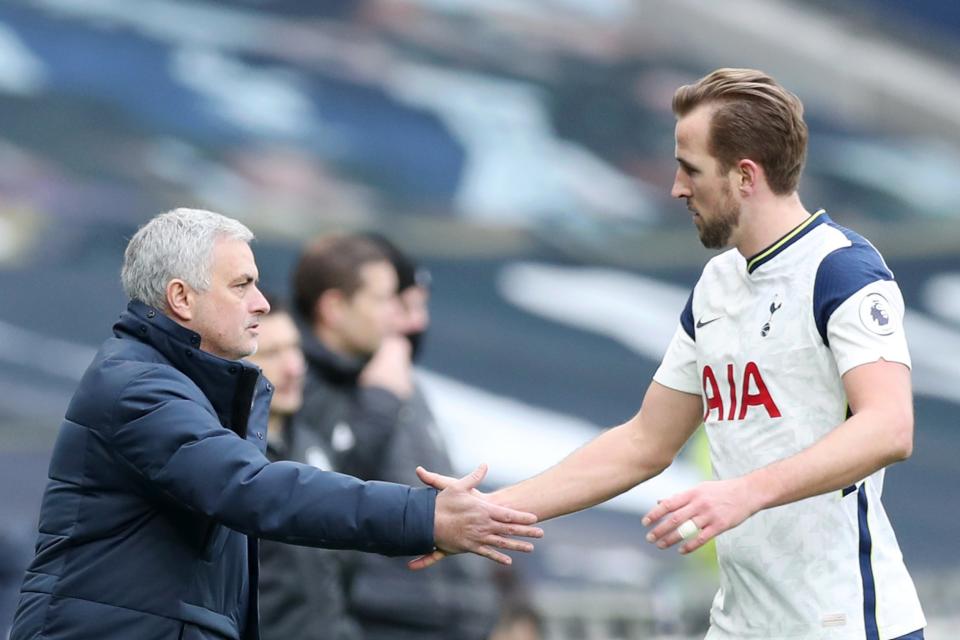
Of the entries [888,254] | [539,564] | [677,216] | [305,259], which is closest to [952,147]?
[888,254]

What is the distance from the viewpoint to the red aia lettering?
3584mm

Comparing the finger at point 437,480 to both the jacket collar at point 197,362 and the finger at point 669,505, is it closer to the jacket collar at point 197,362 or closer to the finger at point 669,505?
the jacket collar at point 197,362

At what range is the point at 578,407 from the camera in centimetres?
1627

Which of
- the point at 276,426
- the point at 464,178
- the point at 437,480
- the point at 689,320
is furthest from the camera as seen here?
the point at 464,178

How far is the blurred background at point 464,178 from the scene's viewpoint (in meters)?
15.4

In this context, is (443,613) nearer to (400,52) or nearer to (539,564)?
(539,564)

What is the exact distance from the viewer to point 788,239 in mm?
Result: 3664

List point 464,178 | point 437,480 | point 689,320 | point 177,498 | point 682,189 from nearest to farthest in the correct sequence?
point 177,498
point 437,480
point 682,189
point 689,320
point 464,178

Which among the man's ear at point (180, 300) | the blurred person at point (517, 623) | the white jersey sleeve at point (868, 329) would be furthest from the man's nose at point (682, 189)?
the blurred person at point (517, 623)

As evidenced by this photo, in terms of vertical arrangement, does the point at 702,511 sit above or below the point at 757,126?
below

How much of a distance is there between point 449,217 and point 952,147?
281 inches

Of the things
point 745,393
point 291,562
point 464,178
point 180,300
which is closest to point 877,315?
point 745,393

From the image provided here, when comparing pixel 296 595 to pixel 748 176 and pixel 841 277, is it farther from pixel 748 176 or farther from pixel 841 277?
pixel 841 277

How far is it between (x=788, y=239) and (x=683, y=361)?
47 centimetres
